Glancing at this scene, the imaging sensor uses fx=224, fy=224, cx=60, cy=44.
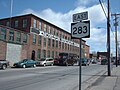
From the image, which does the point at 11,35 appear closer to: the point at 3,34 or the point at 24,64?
the point at 3,34

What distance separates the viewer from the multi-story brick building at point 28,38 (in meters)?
37.9

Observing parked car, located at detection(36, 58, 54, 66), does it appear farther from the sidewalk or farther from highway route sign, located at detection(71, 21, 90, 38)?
highway route sign, located at detection(71, 21, 90, 38)

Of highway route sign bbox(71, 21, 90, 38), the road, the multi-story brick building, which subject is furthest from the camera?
the multi-story brick building

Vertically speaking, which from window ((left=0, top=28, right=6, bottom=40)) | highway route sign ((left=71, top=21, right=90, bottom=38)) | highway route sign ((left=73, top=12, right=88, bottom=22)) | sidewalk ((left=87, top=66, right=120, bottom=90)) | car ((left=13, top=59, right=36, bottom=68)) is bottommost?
sidewalk ((left=87, top=66, right=120, bottom=90))

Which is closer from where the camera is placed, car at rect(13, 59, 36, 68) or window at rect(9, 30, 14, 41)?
car at rect(13, 59, 36, 68)

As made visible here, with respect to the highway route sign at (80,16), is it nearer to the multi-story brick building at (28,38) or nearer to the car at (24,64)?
→ the car at (24,64)

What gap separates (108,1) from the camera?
22266mm

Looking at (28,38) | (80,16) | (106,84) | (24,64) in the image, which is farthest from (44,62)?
(80,16)

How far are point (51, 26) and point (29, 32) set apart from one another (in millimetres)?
12369

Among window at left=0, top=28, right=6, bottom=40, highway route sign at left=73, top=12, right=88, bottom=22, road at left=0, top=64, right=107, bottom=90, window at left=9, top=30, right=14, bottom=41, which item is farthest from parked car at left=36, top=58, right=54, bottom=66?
highway route sign at left=73, top=12, right=88, bottom=22

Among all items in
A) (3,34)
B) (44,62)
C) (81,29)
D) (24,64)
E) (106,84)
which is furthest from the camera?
(44,62)

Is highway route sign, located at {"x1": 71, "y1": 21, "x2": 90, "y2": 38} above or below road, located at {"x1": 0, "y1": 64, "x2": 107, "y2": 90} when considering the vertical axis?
above

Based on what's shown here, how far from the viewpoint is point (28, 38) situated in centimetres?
4434

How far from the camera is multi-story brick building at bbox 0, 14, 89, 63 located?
37938 millimetres
